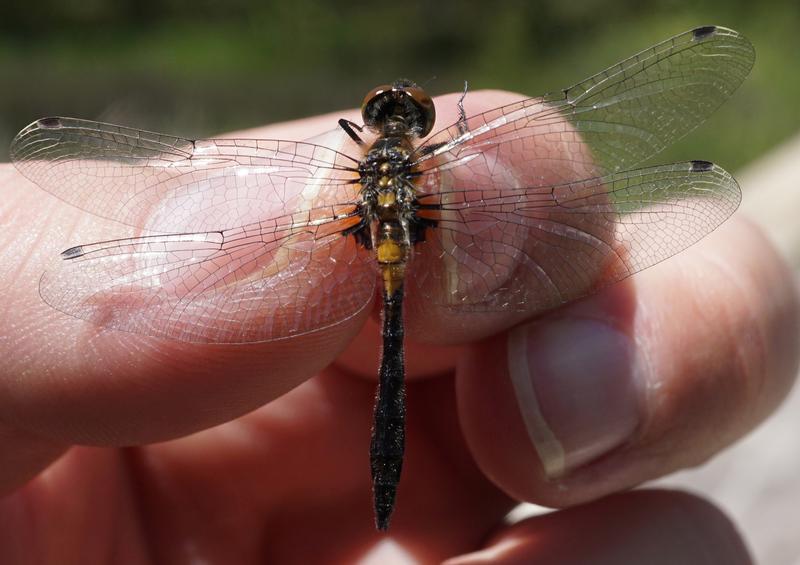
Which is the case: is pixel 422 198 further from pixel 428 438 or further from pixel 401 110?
pixel 428 438

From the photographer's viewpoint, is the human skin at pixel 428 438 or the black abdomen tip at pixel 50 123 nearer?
the human skin at pixel 428 438

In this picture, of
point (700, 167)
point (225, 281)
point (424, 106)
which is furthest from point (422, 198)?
point (700, 167)

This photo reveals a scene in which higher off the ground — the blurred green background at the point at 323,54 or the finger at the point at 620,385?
the blurred green background at the point at 323,54

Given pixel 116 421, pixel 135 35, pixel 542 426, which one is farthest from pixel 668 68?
pixel 135 35

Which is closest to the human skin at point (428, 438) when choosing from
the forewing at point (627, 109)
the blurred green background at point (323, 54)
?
the forewing at point (627, 109)

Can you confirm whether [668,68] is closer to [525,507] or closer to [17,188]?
[17,188]

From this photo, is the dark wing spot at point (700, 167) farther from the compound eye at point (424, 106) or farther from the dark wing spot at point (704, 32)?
the compound eye at point (424, 106)
